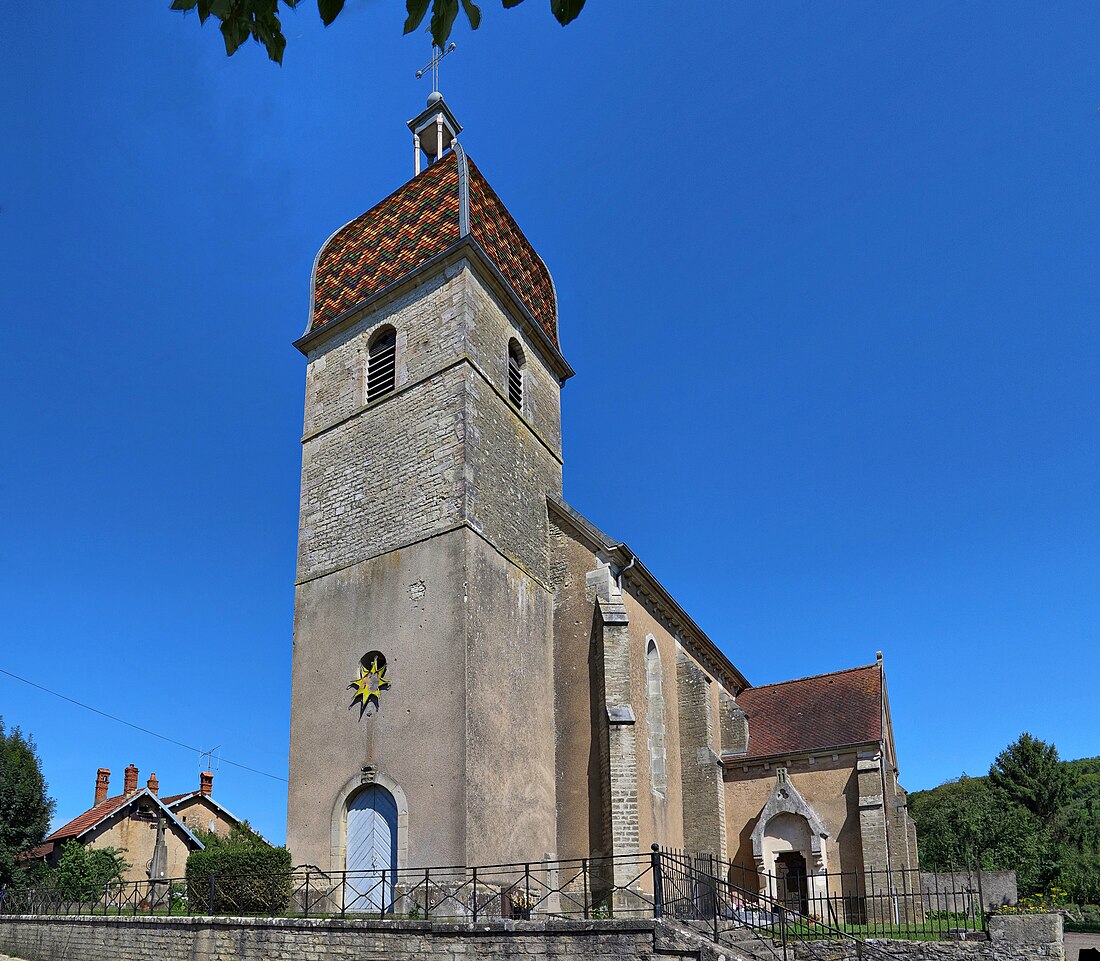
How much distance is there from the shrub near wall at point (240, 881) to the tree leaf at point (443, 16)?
1539cm

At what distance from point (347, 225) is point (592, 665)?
13.2 metres

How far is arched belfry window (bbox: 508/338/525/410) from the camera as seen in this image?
21.0 metres

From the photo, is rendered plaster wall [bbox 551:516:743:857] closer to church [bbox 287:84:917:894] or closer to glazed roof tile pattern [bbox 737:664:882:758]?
church [bbox 287:84:917:894]

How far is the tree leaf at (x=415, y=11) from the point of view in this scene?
3252 mm

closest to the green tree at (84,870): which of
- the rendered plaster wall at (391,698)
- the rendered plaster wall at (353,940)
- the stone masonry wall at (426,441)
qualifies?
the rendered plaster wall at (353,940)

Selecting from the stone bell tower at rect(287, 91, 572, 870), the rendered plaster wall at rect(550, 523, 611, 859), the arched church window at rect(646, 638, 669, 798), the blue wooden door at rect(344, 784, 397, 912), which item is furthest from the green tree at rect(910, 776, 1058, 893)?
the blue wooden door at rect(344, 784, 397, 912)

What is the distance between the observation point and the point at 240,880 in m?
15.4

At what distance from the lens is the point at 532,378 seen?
865 inches

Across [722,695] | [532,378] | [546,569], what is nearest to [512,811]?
[546,569]

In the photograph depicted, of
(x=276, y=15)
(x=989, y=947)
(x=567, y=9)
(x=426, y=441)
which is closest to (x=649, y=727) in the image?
(x=989, y=947)

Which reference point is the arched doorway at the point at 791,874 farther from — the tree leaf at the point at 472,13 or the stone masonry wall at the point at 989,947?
the tree leaf at the point at 472,13

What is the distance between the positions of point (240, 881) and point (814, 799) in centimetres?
1536

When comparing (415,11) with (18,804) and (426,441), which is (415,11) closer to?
(426,441)

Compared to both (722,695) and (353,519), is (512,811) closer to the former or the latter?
(353,519)
